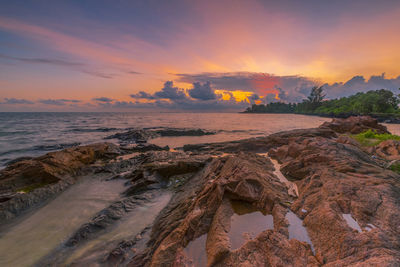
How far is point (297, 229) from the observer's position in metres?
2.79

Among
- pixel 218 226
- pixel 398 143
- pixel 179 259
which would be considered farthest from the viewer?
pixel 398 143

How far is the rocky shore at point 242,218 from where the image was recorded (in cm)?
218

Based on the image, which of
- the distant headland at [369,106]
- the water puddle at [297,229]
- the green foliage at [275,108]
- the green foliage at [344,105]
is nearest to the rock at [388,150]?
the water puddle at [297,229]

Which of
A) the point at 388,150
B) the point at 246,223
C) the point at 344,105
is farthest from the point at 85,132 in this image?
the point at 344,105

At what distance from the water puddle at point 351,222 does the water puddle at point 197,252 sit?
2.17 metres

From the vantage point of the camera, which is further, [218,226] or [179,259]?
[218,226]

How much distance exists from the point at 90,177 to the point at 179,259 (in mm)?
6938

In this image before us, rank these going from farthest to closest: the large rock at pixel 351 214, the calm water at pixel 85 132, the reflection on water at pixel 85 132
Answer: the reflection on water at pixel 85 132
the calm water at pixel 85 132
the large rock at pixel 351 214

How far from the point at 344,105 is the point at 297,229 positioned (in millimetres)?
93032

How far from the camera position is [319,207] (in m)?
3.02

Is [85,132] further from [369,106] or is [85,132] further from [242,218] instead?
[369,106]

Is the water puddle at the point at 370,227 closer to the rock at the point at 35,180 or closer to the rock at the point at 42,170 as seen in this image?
the rock at the point at 35,180

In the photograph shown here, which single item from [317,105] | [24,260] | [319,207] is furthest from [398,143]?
[317,105]

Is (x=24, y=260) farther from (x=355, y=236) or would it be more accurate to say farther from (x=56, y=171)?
(x=355, y=236)
